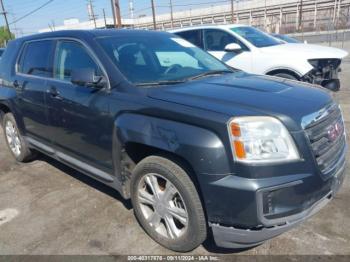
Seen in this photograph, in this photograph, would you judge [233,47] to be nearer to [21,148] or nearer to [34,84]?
[34,84]

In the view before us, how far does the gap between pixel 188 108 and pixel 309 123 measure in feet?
2.86

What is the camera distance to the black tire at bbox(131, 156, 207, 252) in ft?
8.04

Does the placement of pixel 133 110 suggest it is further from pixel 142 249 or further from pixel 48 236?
pixel 48 236

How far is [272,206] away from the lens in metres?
2.22

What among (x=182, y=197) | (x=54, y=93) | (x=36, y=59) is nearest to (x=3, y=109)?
(x=36, y=59)

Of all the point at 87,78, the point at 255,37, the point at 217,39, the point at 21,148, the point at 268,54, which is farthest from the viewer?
the point at 217,39

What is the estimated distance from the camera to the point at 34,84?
4105mm

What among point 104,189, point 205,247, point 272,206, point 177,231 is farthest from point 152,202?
point 104,189

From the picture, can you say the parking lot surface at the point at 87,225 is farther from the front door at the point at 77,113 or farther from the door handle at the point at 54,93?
the door handle at the point at 54,93

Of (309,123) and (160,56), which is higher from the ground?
(160,56)

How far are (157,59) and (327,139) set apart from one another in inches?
71.4

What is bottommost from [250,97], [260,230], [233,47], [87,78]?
[260,230]

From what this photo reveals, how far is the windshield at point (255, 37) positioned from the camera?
7.30 meters

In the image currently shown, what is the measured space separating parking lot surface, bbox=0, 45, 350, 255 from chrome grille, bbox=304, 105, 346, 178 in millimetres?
712
